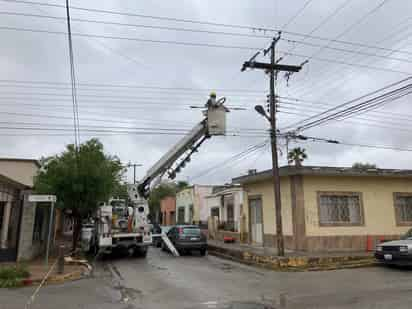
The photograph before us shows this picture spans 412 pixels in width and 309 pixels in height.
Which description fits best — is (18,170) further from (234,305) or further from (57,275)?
(234,305)

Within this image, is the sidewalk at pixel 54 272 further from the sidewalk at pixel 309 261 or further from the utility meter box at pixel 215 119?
the utility meter box at pixel 215 119

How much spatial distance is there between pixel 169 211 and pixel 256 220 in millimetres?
25930

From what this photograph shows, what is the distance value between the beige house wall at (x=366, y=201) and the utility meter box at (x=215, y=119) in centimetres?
552

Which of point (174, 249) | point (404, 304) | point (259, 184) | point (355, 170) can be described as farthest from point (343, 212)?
point (404, 304)

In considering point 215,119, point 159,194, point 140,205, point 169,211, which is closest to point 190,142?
point 215,119

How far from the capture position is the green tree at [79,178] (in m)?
16.3

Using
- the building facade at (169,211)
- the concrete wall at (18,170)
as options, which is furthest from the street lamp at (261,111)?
the building facade at (169,211)

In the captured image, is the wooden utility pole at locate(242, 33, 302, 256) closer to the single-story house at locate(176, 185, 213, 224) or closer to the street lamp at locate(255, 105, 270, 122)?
the street lamp at locate(255, 105, 270, 122)

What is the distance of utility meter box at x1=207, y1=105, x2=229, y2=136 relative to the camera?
14367mm

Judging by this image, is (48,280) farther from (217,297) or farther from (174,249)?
(174,249)

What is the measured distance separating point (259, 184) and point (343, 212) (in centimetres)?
472

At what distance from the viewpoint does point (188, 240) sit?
18.7 meters

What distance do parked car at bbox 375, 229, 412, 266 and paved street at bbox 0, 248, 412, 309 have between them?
379 millimetres

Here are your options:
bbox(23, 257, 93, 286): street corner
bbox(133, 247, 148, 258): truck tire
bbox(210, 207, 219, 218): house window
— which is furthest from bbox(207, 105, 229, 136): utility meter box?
bbox(210, 207, 219, 218): house window
